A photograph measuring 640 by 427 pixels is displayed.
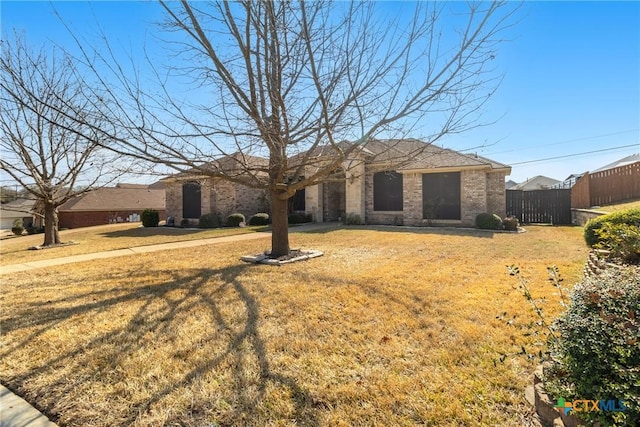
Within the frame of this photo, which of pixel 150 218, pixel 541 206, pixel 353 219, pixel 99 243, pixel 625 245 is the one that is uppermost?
pixel 541 206

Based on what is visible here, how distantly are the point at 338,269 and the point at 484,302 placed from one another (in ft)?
10.5

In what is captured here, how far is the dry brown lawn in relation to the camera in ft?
8.27

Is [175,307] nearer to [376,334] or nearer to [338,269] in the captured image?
[376,334]

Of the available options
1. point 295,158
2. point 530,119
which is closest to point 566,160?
point 530,119

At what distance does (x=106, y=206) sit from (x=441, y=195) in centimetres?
3342

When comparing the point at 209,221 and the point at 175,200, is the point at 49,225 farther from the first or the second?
the point at 175,200

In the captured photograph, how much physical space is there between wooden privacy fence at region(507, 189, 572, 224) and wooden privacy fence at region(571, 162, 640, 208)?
85cm

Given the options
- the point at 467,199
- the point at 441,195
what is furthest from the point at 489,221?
the point at 441,195

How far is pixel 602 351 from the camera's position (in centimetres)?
193

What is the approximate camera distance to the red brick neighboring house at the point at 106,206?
32.4 meters

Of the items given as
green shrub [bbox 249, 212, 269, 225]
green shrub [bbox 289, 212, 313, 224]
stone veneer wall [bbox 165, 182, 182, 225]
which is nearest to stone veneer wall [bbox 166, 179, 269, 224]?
stone veneer wall [bbox 165, 182, 182, 225]

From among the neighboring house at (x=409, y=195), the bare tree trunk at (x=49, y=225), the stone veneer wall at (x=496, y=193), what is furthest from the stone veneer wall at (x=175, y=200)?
the stone veneer wall at (x=496, y=193)

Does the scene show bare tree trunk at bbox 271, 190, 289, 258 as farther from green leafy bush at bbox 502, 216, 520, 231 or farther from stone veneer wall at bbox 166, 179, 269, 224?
stone veneer wall at bbox 166, 179, 269, 224

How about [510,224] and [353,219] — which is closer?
[510,224]
